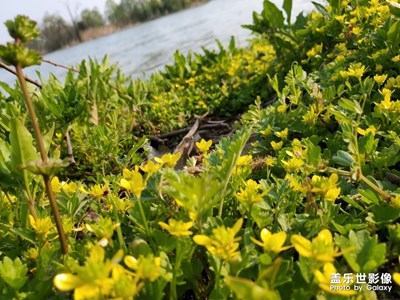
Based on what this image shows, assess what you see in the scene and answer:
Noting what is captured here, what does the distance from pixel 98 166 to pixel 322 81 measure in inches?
44.8

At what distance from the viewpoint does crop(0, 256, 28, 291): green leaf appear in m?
0.80

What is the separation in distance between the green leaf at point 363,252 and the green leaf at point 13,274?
0.64 metres

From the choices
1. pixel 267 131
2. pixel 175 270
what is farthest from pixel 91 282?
pixel 267 131

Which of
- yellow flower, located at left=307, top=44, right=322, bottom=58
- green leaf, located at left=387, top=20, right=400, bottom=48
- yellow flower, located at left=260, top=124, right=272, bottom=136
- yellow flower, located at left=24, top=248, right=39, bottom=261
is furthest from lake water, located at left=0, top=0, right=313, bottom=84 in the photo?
green leaf, located at left=387, top=20, right=400, bottom=48

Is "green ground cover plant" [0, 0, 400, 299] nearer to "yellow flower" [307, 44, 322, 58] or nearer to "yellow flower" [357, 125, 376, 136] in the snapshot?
"yellow flower" [357, 125, 376, 136]

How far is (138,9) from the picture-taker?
41.3m

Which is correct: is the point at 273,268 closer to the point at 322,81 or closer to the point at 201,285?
the point at 201,285

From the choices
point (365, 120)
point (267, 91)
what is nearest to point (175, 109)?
point (267, 91)

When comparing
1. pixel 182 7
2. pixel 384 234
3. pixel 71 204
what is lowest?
pixel 384 234

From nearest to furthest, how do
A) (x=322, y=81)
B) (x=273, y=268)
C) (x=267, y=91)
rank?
(x=273, y=268) < (x=322, y=81) < (x=267, y=91)

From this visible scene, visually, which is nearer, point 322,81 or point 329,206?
point 329,206

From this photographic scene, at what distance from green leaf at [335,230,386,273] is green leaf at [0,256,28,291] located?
64 centimetres

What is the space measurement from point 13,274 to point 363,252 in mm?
711

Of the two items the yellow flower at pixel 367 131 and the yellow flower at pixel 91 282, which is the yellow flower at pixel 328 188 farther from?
the yellow flower at pixel 91 282
